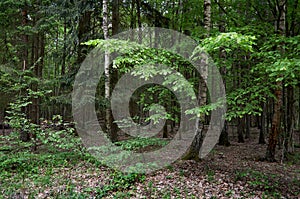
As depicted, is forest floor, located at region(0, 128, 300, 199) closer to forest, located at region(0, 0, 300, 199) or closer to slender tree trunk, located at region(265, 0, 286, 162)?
forest, located at region(0, 0, 300, 199)

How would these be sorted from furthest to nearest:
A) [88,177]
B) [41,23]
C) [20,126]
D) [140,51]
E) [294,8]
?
[41,23], [294,8], [20,126], [88,177], [140,51]

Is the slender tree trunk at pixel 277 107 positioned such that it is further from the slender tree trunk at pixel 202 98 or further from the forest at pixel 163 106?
the slender tree trunk at pixel 202 98

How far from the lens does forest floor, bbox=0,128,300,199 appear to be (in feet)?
19.5

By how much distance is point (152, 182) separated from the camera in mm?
6574

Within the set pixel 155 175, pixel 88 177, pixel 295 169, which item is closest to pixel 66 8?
pixel 88 177

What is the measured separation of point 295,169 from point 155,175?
5891 millimetres

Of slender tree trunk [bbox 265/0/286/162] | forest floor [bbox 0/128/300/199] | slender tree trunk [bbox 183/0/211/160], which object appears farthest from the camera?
slender tree trunk [bbox 265/0/286/162]

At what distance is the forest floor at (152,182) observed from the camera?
5930 millimetres

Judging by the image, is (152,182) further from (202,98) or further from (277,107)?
(277,107)

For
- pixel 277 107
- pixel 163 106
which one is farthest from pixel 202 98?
pixel 277 107

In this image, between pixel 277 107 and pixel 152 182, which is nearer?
pixel 152 182

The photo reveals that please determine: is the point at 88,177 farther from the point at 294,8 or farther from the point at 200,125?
the point at 294,8

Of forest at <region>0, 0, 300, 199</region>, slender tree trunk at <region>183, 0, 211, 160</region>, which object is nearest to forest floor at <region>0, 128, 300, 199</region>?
forest at <region>0, 0, 300, 199</region>

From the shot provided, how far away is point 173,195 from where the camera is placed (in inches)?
231
